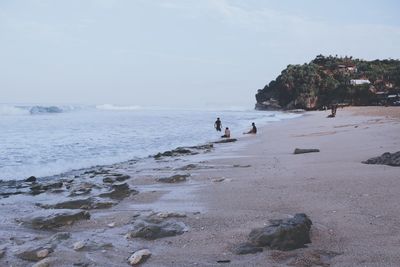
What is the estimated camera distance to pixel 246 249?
3602mm

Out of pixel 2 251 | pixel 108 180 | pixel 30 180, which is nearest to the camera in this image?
pixel 2 251

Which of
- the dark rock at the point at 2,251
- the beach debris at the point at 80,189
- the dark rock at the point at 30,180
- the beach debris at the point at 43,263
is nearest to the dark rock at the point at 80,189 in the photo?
the beach debris at the point at 80,189

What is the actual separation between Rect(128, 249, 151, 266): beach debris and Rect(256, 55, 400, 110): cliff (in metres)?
68.2

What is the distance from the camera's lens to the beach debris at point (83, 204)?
5.93 m

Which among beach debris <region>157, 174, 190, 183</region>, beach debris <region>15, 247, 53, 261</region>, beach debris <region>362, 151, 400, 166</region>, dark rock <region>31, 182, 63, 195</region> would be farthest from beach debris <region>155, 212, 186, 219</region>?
beach debris <region>362, 151, 400, 166</region>

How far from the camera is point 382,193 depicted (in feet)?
16.7

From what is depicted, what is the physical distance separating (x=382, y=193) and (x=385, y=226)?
127 centimetres

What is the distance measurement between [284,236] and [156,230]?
135 cm

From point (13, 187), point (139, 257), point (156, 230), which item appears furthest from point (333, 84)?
point (139, 257)

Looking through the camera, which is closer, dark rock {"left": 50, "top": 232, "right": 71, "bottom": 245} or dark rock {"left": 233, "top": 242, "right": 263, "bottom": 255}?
dark rock {"left": 233, "top": 242, "right": 263, "bottom": 255}

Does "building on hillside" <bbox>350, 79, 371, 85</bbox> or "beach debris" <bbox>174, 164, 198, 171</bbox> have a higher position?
"building on hillside" <bbox>350, 79, 371, 85</bbox>

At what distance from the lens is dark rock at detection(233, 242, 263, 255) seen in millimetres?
3565

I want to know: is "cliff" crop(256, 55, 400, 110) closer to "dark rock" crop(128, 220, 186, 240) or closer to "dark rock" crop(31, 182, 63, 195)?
"dark rock" crop(31, 182, 63, 195)

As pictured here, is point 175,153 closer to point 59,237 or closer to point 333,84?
point 59,237
